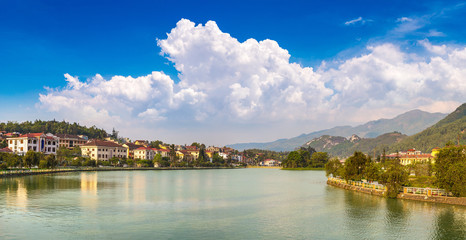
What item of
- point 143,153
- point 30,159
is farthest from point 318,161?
point 30,159

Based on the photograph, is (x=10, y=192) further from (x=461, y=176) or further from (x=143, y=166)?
(x=143, y=166)

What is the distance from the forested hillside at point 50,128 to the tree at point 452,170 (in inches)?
6753

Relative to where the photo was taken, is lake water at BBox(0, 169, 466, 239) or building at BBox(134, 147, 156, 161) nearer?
lake water at BBox(0, 169, 466, 239)

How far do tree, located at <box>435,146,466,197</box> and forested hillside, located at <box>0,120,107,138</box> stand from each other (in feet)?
563

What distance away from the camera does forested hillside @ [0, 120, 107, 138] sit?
166m

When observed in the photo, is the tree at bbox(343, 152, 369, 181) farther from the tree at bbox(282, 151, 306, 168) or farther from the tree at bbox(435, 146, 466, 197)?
the tree at bbox(282, 151, 306, 168)

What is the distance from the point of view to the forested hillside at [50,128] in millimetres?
166000

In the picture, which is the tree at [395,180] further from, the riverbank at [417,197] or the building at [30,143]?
the building at [30,143]

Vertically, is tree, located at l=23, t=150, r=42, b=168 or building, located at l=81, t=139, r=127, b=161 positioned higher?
building, located at l=81, t=139, r=127, b=161

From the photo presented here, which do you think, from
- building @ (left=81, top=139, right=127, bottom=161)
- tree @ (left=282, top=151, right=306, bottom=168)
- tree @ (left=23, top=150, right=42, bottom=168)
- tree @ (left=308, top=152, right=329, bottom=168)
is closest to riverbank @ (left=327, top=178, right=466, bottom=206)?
tree @ (left=23, top=150, right=42, bottom=168)

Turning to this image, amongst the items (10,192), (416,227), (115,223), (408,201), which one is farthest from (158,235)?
(10,192)

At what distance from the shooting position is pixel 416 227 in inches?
1017

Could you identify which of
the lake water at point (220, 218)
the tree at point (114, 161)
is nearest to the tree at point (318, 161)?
the tree at point (114, 161)

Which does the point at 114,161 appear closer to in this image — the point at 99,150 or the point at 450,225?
the point at 99,150
